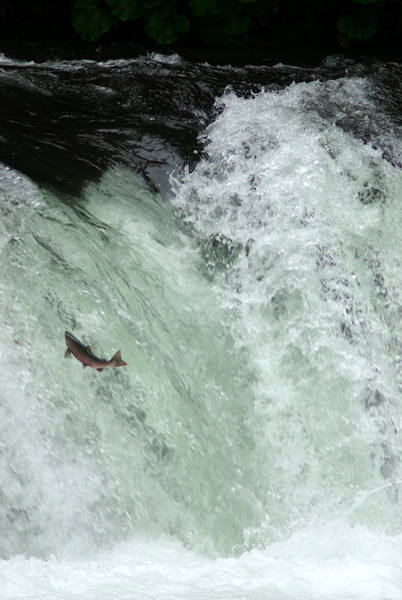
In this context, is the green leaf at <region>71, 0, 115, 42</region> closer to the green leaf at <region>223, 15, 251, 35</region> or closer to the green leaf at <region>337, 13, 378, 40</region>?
the green leaf at <region>223, 15, 251, 35</region>

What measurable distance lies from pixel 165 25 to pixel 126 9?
14.8 inches

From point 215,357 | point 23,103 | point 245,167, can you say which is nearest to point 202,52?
point 23,103

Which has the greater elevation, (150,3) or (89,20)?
(150,3)

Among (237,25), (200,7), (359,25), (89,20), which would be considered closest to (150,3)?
(200,7)

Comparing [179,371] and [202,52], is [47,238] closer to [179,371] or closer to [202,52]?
[179,371]

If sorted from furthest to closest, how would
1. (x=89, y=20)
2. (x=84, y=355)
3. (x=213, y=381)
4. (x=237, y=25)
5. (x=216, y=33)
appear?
(x=216, y=33) < (x=237, y=25) < (x=89, y=20) < (x=213, y=381) < (x=84, y=355)

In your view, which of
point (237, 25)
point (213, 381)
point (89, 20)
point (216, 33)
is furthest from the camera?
point (216, 33)

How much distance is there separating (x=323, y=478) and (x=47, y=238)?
1609 mm

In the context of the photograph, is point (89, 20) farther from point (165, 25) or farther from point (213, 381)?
point (213, 381)

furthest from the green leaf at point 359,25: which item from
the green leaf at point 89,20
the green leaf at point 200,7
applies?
the green leaf at point 89,20

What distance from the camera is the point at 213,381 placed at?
7.68 feet

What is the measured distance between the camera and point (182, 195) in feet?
9.51

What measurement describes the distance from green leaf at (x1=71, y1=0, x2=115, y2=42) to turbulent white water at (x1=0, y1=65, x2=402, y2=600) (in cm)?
250

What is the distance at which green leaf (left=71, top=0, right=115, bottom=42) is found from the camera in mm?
4750
